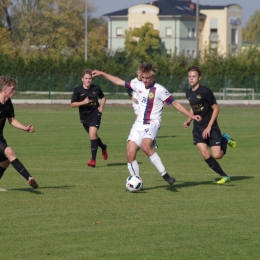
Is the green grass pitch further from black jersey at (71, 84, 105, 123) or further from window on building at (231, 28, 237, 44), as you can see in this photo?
window on building at (231, 28, 237, 44)

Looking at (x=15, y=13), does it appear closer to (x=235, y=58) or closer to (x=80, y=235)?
(x=235, y=58)

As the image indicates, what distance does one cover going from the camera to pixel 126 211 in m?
9.65

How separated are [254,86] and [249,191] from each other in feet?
143

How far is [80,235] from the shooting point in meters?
A: 8.12

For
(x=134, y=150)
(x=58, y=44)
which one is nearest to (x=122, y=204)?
(x=134, y=150)

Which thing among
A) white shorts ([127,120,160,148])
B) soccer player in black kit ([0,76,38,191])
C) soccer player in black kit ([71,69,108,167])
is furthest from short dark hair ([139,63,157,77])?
soccer player in black kit ([71,69,108,167])

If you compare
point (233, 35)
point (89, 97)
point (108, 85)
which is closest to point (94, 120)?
point (89, 97)

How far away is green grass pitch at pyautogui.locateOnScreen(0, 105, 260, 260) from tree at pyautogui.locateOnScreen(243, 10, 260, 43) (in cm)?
13038

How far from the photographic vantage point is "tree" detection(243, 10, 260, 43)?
146 metres

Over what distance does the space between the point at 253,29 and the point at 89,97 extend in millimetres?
135652

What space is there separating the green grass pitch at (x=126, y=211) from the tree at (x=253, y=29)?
428ft

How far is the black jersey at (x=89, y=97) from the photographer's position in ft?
51.9

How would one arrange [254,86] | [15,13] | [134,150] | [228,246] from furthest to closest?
[15,13] → [254,86] → [134,150] → [228,246]

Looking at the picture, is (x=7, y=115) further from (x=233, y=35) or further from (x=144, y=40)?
(x=233, y=35)
